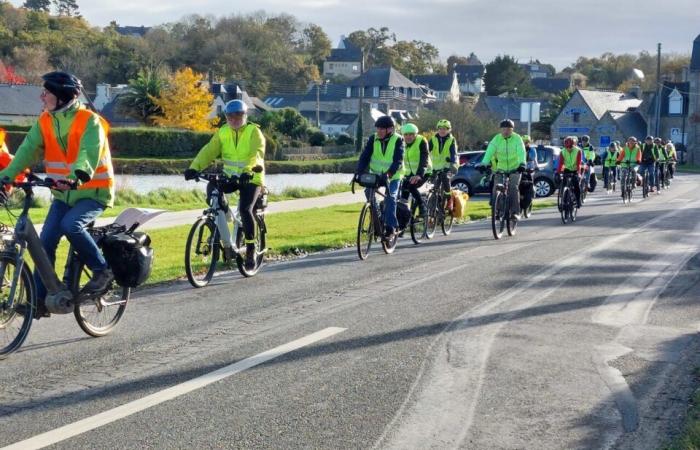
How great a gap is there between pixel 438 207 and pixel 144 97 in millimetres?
59720

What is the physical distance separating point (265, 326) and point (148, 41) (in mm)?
103452

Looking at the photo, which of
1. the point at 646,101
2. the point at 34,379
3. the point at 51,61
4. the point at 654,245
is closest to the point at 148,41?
the point at 51,61

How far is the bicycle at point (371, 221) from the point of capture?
41.7ft

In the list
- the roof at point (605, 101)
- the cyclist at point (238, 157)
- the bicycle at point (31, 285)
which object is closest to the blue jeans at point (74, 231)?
the bicycle at point (31, 285)

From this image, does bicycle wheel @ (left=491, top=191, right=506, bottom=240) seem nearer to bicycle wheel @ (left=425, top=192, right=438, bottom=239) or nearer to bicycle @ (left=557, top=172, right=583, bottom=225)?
bicycle wheel @ (left=425, top=192, right=438, bottom=239)

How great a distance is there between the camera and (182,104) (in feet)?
238

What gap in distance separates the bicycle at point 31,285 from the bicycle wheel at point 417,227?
8066 millimetres

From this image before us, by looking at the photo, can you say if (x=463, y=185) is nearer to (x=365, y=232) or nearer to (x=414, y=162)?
(x=414, y=162)

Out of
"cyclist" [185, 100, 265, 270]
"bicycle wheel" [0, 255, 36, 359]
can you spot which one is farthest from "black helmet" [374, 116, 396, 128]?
"bicycle wheel" [0, 255, 36, 359]

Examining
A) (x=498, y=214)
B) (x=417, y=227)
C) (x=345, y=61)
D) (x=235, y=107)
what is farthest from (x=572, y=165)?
(x=345, y=61)

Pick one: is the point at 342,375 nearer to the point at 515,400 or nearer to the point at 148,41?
the point at 515,400

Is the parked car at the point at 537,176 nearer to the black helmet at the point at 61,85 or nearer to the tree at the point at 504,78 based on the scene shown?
the black helmet at the point at 61,85

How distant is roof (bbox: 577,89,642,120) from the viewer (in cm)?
8688

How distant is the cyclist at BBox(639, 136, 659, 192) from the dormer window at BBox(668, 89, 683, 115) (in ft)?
176
